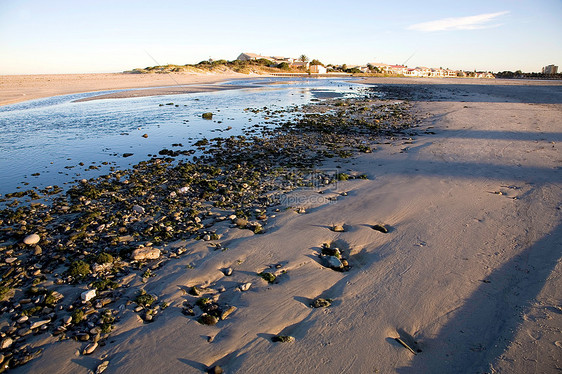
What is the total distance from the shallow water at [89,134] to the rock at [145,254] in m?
5.78

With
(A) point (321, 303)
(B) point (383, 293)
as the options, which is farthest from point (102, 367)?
(B) point (383, 293)

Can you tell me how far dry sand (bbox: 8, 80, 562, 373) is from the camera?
10.6 ft

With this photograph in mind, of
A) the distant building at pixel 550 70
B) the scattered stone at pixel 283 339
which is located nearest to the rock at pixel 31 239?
the scattered stone at pixel 283 339

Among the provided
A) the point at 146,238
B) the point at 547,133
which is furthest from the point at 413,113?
the point at 146,238

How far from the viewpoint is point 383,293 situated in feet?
13.7

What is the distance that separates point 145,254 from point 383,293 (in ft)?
12.8

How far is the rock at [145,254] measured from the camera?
5086 millimetres

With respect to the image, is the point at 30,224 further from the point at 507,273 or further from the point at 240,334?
the point at 507,273

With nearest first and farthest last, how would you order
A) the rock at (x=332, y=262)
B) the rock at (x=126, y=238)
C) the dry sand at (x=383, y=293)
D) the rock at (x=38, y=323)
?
1. the dry sand at (x=383, y=293)
2. the rock at (x=38, y=323)
3. the rock at (x=332, y=262)
4. the rock at (x=126, y=238)

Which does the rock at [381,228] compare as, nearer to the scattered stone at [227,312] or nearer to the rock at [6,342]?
the scattered stone at [227,312]

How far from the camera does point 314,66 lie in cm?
12131

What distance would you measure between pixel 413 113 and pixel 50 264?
21254mm

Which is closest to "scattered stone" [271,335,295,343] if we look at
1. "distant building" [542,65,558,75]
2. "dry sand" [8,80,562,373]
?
"dry sand" [8,80,562,373]

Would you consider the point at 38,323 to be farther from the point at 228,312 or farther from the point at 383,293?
the point at 383,293
